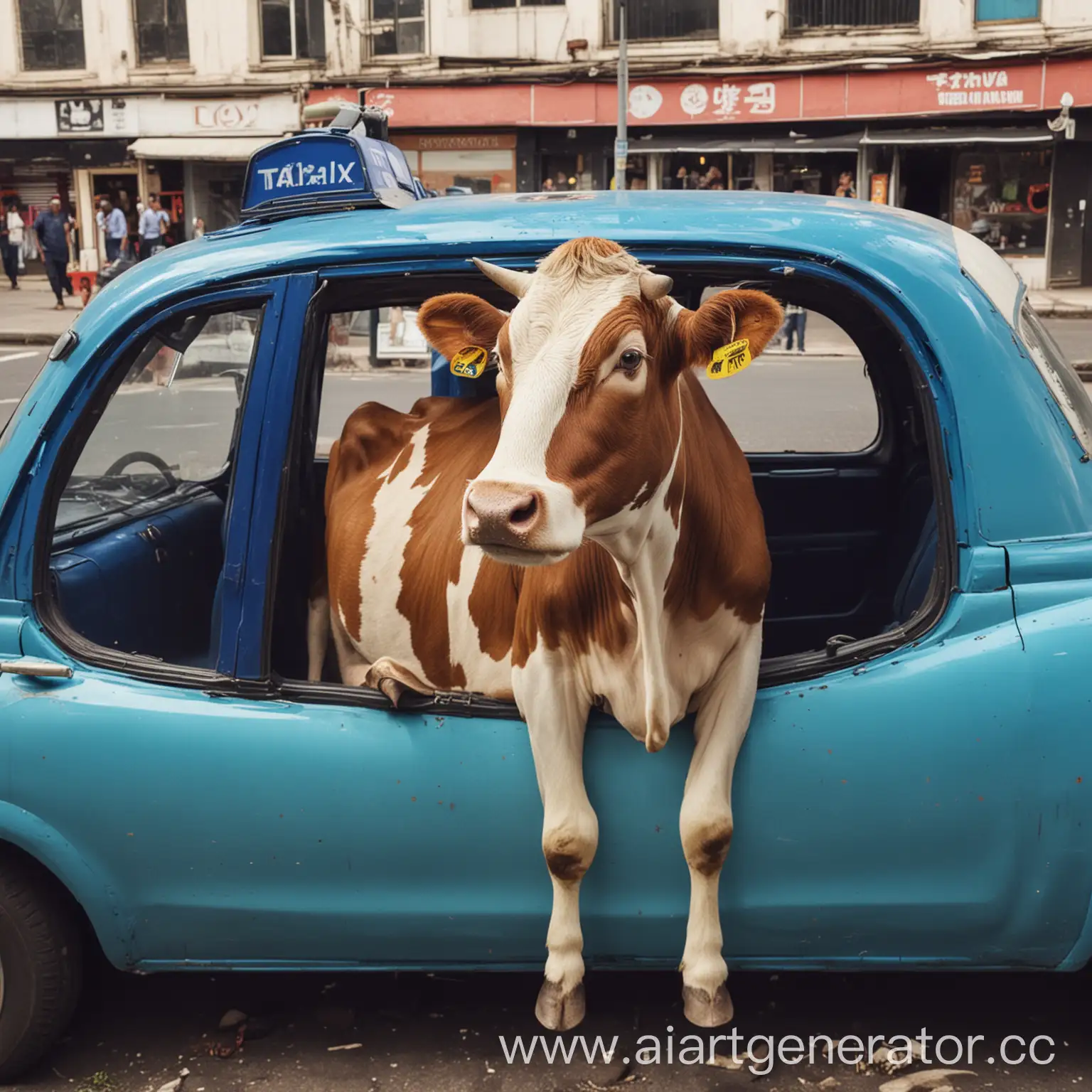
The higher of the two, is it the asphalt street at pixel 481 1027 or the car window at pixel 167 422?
the car window at pixel 167 422

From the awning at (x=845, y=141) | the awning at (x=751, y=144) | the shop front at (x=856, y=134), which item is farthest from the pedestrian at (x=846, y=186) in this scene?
the awning at (x=845, y=141)

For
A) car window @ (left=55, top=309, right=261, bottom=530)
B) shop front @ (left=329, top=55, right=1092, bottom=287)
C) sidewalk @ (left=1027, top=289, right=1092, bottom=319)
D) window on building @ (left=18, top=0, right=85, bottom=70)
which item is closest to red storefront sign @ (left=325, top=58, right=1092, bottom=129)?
shop front @ (left=329, top=55, right=1092, bottom=287)

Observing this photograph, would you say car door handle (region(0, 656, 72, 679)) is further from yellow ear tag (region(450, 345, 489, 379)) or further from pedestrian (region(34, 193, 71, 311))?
pedestrian (region(34, 193, 71, 311))

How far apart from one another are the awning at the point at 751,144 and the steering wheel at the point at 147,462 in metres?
22.8

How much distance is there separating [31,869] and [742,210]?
200cm

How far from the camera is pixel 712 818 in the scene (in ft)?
8.37

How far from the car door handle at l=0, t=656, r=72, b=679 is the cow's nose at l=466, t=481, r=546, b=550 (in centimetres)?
104

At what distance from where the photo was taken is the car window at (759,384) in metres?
4.52

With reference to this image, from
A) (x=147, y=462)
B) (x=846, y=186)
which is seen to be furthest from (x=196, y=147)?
(x=147, y=462)

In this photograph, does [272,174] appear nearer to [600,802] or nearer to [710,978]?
[600,802]

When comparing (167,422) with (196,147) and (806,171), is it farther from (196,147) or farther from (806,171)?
(196,147)

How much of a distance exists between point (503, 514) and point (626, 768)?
0.73 m

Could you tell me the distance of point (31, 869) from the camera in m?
2.81

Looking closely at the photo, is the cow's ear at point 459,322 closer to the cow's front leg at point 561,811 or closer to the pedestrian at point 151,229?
the cow's front leg at point 561,811
